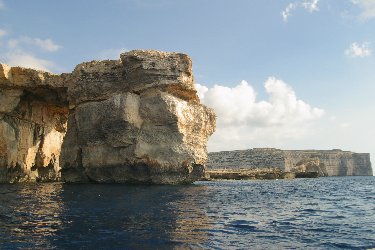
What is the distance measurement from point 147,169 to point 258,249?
25126mm

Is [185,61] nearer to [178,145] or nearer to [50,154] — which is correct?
[178,145]

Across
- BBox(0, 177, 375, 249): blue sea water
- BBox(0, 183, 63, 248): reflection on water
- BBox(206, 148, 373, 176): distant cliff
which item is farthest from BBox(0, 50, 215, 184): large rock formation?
BBox(206, 148, 373, 176): distant cliff

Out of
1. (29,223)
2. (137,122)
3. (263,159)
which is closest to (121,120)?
(137,122)

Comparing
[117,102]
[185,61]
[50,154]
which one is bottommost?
[50,154]

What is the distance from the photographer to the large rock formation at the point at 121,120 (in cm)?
3369

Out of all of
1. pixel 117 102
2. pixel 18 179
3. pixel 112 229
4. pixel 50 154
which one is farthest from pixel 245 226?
pixel 50 154

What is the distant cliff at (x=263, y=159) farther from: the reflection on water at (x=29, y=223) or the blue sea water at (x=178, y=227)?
the reflection on water at (x=29, y=223)

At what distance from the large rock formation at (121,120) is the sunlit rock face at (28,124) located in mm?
100

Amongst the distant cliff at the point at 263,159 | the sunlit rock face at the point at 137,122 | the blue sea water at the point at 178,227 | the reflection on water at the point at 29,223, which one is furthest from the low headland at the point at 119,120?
the distant cliff at the point at 263,159

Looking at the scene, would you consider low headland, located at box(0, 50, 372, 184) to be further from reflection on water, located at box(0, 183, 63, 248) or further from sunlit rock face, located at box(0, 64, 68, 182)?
reflection on water, located at box(0, 183, 63, 248)

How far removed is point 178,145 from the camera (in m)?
33.6

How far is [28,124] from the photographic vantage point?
131 feet

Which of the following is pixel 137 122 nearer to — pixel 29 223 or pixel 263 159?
pixel 29 223

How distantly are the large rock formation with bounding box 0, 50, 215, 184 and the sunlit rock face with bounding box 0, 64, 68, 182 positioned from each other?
10cm
